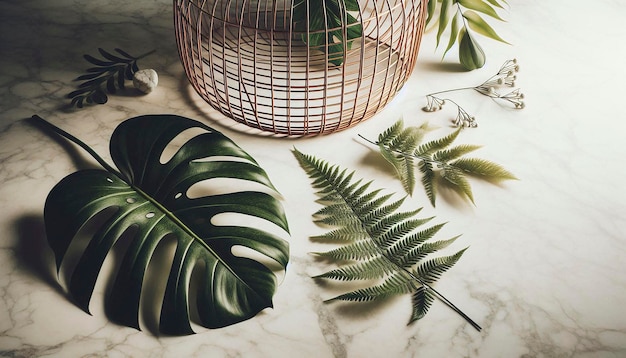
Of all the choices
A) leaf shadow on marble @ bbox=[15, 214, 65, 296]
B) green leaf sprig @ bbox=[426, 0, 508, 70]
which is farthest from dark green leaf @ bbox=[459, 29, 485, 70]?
leaf shadow on marble @ bbox=[15, 214, 65, 296]

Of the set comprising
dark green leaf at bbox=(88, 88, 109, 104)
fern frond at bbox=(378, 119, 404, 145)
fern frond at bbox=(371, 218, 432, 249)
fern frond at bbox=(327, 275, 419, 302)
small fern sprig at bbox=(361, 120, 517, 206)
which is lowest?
fern frond at bbox=(327, 275, 419, 302)

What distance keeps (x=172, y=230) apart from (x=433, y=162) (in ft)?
2.02

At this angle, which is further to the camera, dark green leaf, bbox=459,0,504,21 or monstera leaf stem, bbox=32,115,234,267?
dark green leaf, bbox=459,0,504,21

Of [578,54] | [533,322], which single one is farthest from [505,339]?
[578,54]

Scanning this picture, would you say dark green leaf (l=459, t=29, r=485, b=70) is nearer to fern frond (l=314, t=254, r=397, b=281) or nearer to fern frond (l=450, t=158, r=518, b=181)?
fern frond (l=450, t=158, r=518, b=181)

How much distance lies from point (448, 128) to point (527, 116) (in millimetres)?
224

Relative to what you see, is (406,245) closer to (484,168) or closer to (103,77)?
(484,168)

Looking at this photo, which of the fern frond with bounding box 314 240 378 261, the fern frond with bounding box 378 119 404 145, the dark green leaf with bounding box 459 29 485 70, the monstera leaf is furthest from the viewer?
the dark green leaf with bounding box 459 29 485 70

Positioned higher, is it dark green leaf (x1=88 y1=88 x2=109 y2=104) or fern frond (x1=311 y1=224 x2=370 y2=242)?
dark green leaf (x1=88 y1=88 x2=109 y2=104)

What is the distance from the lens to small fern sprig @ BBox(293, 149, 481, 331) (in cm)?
107

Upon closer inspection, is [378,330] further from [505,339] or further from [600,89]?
[600,89]

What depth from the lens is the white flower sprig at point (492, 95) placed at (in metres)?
1.47

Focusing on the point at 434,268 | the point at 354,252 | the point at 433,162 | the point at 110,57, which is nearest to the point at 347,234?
the point at 354,252

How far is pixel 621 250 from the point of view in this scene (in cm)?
120
